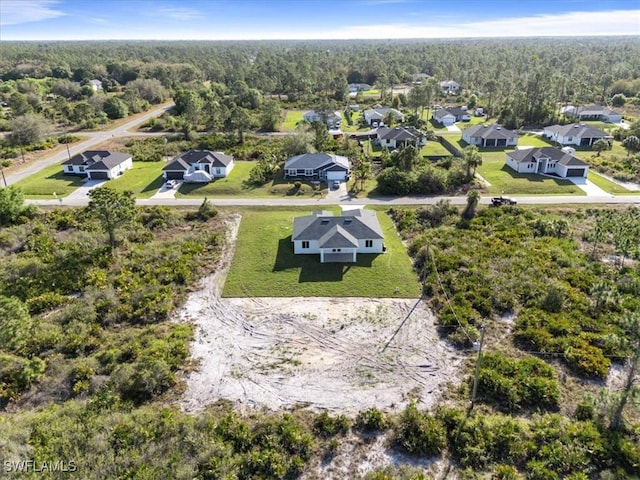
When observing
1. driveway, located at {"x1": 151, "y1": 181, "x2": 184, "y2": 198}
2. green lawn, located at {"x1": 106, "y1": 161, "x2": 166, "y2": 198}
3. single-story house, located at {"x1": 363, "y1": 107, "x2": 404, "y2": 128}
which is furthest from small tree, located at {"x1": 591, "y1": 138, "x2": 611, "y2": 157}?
green lawn, located at {"x1": 106, "y1": 161, "x2": 166, "y2": 198}

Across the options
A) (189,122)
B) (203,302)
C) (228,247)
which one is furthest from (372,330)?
(189,122)

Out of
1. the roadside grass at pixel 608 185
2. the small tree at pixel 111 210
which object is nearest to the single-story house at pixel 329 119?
the roadside grass at pixel 608 185

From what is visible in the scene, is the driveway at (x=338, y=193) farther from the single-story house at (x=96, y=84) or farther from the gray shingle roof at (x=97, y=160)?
the single-story house at (x=96, y=84)

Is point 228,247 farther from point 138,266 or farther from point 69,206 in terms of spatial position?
point 69,206

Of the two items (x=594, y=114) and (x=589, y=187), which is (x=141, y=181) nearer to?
(x=589, y=187)

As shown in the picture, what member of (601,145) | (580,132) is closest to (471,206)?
(601,145)

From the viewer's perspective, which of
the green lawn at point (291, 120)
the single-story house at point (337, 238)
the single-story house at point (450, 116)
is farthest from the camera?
the single-story house at point (450, 116)

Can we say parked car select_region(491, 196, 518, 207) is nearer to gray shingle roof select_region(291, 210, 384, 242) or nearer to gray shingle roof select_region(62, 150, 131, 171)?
gray shingle roof select_region(291, 210, 384, 242)
